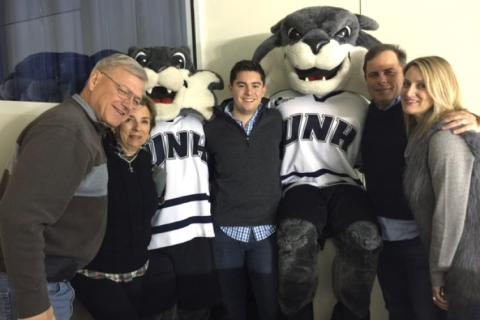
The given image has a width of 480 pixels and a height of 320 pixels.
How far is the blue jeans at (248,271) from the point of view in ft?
5.96

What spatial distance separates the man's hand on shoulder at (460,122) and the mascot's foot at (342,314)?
86 cm

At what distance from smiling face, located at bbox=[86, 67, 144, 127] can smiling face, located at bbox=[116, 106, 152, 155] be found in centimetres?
30

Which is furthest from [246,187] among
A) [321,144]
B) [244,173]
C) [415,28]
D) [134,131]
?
[415,28]

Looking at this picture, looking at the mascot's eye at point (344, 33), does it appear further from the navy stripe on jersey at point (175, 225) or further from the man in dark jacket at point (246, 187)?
the navy stripe on jersey at point (175, 225)

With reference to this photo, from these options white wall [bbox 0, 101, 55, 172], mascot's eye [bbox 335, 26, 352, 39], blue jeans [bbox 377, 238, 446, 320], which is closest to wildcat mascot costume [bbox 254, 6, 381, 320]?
mascot's eye [bbox 335, 26, 352, 39]

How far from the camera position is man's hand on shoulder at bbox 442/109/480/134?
1295 mm

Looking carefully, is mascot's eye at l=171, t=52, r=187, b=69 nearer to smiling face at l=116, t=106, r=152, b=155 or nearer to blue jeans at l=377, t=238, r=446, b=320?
smiling face at l=116, t=106, r=152, b=155

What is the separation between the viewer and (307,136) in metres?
1.82

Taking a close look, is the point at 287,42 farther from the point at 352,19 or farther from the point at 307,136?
the point at 307,136

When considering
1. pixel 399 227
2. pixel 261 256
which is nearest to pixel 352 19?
pixel 399 227

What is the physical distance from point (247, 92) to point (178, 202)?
529 millimetres

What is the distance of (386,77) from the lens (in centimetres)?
174

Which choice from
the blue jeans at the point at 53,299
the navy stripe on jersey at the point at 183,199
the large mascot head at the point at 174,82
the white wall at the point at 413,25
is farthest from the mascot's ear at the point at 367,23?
the blue jeans at the point at 53,299

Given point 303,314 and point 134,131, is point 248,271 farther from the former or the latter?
point 134,131
